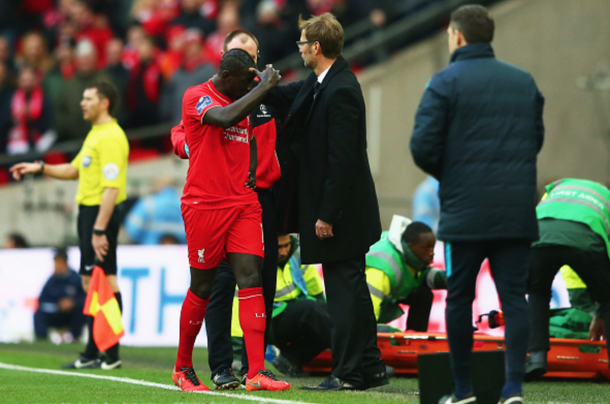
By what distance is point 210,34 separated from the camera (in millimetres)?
16375

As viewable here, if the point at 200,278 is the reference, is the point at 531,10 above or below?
above

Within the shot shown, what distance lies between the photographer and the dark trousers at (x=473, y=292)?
5062 mm

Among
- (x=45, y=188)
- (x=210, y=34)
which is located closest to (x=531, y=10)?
(x=210, y=34)

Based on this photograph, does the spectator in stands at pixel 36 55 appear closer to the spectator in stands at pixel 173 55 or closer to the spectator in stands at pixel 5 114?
the spectator in stands at pixel 5 114

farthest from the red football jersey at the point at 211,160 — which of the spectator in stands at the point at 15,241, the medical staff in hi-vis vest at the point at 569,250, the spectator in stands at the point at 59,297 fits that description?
the spectator in stands at the point at 15,241

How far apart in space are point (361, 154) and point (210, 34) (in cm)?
1050

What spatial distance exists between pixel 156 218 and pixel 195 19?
460cm

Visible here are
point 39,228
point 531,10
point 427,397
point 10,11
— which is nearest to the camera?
point 427,397

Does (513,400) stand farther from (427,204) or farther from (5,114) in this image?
(5,114)

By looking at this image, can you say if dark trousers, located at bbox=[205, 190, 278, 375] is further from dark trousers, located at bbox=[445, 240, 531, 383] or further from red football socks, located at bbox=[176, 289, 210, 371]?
dark trousers, located at bbox=[445, 240, 531, 383]

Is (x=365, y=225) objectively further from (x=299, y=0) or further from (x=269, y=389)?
(x=299, y=0)

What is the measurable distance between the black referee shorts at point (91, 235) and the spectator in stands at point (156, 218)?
Result: 4393 millimetres

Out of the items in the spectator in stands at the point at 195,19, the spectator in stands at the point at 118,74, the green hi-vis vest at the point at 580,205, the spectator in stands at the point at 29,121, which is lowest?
the green hi-vis vest at the point at 580,205

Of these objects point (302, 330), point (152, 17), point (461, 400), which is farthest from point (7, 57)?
point (461, 400)
